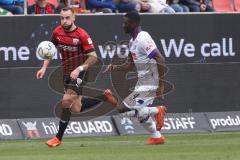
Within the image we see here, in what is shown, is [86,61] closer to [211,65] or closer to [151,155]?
[151,155]

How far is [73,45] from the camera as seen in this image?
55.7 ft

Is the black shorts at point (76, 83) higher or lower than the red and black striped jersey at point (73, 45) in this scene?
lower

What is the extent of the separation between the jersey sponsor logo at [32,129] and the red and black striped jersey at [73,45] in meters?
3.13

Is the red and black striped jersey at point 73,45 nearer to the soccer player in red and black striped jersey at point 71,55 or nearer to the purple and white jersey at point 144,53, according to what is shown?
the soccer player in red and black striped jersey at point 71,55

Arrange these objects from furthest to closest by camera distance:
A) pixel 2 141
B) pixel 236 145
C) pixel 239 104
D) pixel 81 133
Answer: pixel 239 104
pixel 81 133
pixel 2 141
pixel 236 145

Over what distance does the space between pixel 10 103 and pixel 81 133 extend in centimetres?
163

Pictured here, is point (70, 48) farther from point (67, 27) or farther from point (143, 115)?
point (143, 115)

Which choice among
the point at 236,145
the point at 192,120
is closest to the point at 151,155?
the point at 236,145

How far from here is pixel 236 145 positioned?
15930mm

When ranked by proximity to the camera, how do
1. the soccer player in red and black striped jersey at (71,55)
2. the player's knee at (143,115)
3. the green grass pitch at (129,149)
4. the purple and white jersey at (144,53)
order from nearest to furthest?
the green grass pitch at (129,149) < the player's knee at (143,115) < the purple and white jersey at (144,53) < the soccer player in red and black striped jersey at (71,55)

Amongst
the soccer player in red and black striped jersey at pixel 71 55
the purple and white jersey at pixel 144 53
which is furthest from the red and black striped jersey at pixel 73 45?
the purple and white jersey at pixel 144 53

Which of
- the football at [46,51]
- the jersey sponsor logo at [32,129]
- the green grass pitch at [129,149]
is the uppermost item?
the football at [46,51]

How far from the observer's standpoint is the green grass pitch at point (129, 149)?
1365 cm

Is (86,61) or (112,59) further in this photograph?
(112,59)
